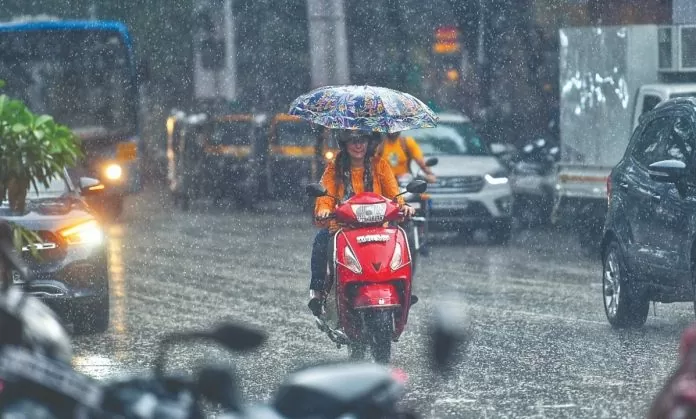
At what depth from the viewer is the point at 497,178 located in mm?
22656

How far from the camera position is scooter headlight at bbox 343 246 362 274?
10664 mm

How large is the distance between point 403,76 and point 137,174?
13.6 metres

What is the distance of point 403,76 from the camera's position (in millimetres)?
41281

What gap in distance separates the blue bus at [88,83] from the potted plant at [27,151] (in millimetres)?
17680

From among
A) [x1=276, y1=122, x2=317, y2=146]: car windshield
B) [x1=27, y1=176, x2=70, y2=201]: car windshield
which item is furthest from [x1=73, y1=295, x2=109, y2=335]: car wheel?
[x1=276, y1=122, x2=317, y2=146]: car windshield

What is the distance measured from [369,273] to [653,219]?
8.82 feet

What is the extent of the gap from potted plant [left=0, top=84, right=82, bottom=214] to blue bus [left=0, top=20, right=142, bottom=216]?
17680mm

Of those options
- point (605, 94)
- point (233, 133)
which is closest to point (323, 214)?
point (605, 94)

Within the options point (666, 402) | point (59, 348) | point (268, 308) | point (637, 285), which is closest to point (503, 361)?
point (637, 285)

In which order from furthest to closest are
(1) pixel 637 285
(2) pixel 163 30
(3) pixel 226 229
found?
(2) pixel 163 30 < (3) pixel 226 229 < (1) pixel 637 285

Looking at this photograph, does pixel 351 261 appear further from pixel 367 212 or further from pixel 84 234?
pixel 84 234

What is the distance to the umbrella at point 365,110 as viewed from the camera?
11164 millimetres

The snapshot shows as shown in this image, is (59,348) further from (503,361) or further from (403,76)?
(403,76)

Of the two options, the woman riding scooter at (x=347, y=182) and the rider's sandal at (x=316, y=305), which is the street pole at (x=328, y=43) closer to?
the woman riding scooter at (x=347, y=182)
